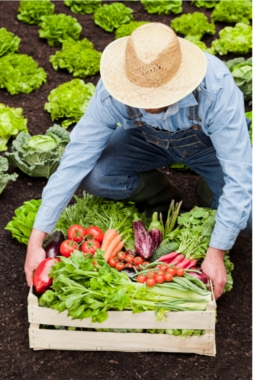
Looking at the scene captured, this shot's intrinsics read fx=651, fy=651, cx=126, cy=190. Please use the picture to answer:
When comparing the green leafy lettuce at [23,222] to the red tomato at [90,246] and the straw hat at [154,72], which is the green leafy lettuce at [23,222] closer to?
the red tomato at [90,246]

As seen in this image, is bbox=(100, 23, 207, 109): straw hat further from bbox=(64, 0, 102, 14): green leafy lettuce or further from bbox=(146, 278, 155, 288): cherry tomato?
bbox=(64, 0, 102, 14): green leafy lettuce

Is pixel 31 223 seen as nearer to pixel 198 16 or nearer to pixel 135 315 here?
pixel 135 315

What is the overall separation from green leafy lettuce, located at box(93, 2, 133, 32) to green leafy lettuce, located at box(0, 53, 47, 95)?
1.14 meters

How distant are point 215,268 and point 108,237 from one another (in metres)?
0.73

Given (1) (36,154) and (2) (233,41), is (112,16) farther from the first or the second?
(1) (36,154)

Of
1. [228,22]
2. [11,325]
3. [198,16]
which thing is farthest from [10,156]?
[228,22]

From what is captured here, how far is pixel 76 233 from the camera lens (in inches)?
162

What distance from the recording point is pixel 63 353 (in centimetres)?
393

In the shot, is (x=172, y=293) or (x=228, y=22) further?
(x=228, y=22)

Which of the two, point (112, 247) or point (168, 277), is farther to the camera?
point (112, 247)

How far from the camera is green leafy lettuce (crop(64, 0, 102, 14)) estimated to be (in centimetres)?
716

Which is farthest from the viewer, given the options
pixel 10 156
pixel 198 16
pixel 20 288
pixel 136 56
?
pixel 198 16

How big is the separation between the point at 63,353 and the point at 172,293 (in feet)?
2.58

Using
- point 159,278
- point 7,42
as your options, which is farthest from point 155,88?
point 7,42
